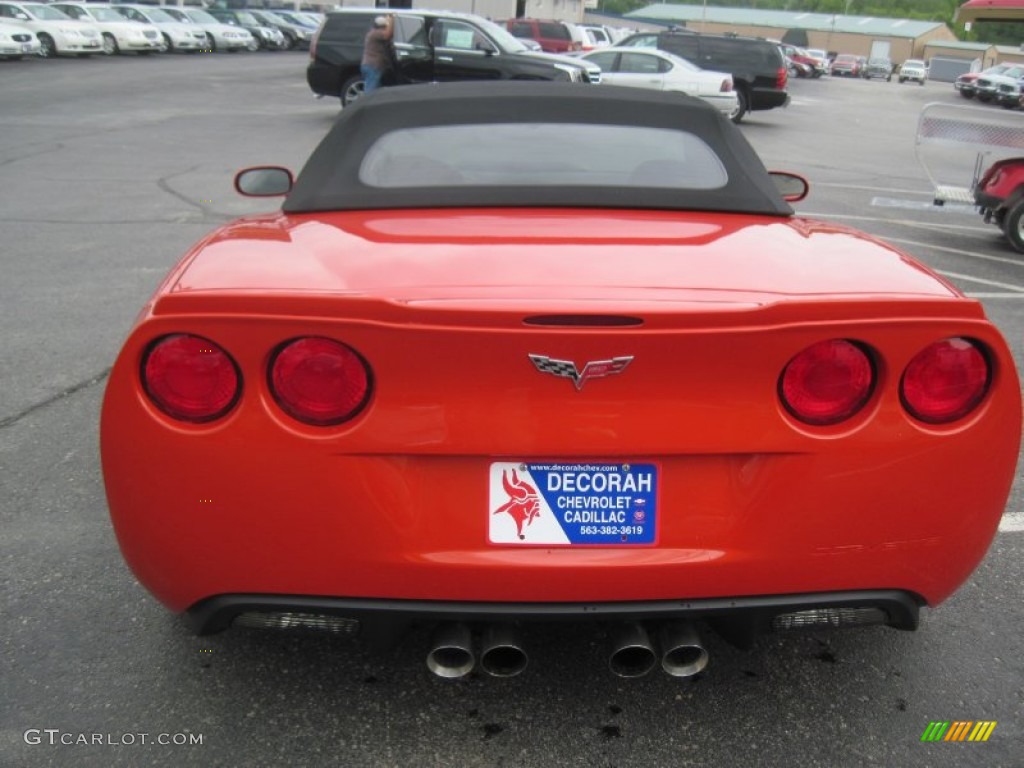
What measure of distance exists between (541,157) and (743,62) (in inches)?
876

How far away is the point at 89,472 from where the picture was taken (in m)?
3.78

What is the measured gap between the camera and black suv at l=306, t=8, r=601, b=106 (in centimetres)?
1667

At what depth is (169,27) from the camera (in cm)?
3400

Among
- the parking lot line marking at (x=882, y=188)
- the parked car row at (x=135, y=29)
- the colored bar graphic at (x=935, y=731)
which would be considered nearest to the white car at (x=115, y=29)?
the parked car row at (x=135, y=29)

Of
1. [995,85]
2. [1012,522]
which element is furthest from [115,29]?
[1012,522]

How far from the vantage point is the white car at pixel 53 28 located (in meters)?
27.8

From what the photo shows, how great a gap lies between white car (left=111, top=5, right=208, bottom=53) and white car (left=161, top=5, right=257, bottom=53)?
0.45m

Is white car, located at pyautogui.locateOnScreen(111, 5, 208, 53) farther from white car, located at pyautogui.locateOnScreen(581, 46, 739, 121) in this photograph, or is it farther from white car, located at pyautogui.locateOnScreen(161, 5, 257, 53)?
white car, located at pyautogui.locateOnScreen(581, 46, 739, 121)

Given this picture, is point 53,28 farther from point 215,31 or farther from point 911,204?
point 911,204

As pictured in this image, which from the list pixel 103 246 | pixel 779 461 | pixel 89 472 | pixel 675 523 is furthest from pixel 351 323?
pixel 103 246

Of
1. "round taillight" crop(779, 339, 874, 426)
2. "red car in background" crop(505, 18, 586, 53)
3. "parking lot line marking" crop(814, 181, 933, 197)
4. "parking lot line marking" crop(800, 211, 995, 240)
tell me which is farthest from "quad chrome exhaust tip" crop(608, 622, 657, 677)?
"red car in background" crop(505, 18, 586, 53)

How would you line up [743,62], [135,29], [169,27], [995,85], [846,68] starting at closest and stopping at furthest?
[743,62] → [135,29] → [169,27] → [995,85] → [846,68]

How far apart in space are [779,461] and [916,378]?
1.19 ft

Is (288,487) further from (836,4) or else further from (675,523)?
(836,4)
